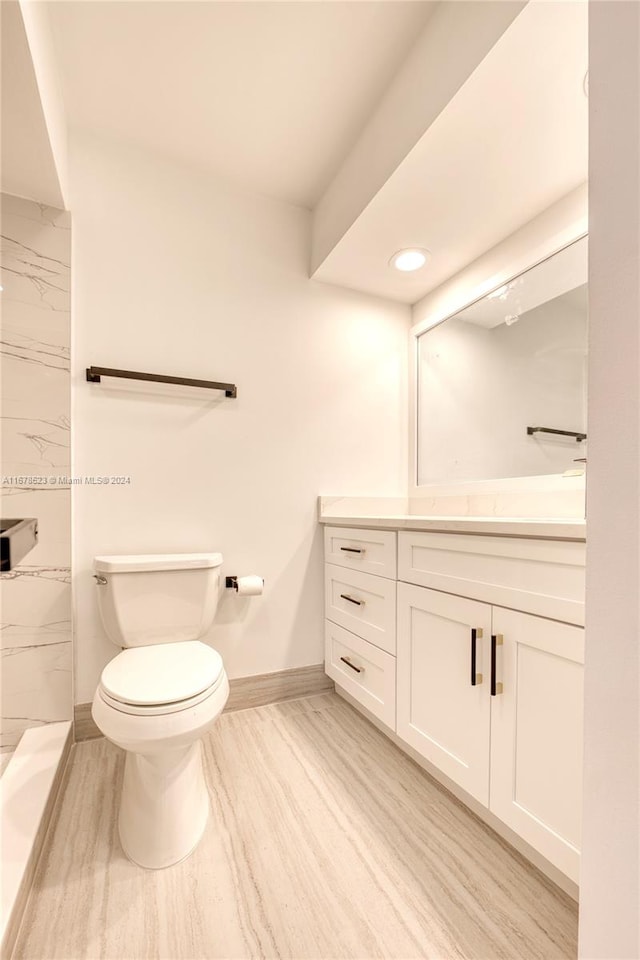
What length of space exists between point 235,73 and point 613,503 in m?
1.85

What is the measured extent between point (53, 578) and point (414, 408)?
1.83 m

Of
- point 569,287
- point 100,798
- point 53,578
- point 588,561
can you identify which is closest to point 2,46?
point 53,578

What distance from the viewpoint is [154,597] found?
1547 mm

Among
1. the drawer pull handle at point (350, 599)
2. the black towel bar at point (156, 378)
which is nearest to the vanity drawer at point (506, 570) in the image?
the drawer pull handle at point (350, 599)

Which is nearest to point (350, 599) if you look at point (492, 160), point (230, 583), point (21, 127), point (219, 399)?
point (230, 583)

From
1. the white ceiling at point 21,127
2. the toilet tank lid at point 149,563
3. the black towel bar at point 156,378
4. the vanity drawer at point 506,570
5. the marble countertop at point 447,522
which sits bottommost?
the toilet tank lid at point 149,563

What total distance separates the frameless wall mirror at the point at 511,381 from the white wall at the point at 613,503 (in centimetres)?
105

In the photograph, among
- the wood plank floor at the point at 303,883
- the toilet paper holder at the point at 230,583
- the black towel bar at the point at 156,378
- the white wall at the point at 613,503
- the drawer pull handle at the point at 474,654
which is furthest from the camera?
the toilet paper holder at the point at 230,583

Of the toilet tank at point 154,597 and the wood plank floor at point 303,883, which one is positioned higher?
the toilet tank at point 154,597

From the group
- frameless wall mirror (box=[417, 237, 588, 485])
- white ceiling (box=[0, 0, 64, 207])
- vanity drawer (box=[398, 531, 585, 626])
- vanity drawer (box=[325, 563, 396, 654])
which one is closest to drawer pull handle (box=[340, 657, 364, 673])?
vanity drawer (box=[325, 563, 396, 654])

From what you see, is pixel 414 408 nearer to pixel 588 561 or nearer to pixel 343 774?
pixel 343 774

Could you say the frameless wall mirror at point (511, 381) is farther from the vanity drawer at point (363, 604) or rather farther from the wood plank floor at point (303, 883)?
the wood plank floor at point (303, 883)

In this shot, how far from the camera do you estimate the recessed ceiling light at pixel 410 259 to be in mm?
1882

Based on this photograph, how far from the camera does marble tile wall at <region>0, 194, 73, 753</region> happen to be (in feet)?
5.00
